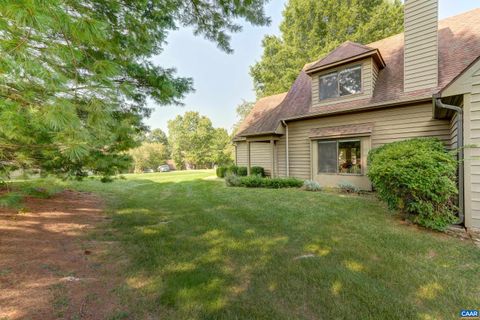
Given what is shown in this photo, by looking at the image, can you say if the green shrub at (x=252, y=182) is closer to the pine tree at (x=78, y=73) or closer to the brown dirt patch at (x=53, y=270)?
the pine tree at (x=78, y=73)

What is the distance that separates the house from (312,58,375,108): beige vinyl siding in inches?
1.3

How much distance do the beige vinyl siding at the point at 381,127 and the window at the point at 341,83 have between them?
103 centimetres

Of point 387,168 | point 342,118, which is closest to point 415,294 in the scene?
point 387,168

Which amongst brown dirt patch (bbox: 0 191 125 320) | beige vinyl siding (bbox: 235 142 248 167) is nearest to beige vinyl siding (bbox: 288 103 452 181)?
beige vinyl siding (bbox: 235 142 248 167)

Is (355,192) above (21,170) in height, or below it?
below

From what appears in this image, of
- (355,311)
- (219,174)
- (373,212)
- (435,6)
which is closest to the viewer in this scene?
(355,311)

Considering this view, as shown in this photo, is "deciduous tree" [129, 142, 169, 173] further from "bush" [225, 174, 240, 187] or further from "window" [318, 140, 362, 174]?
"window" [318, 140, 362, 174]

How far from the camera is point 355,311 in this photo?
2139 millimetres

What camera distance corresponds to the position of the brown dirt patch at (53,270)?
7.32 feet

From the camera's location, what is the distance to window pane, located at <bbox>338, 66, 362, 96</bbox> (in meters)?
8.71

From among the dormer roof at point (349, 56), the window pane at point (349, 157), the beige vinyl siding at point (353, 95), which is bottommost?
the window pane at point (349, 157)

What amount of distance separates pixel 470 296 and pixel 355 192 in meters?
6.15

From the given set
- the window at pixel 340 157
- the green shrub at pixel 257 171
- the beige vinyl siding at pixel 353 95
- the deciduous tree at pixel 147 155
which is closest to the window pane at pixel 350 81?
the beige vinyl siding at pixel 353 95

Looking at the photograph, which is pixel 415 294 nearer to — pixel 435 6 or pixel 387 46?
pixel 435 6
